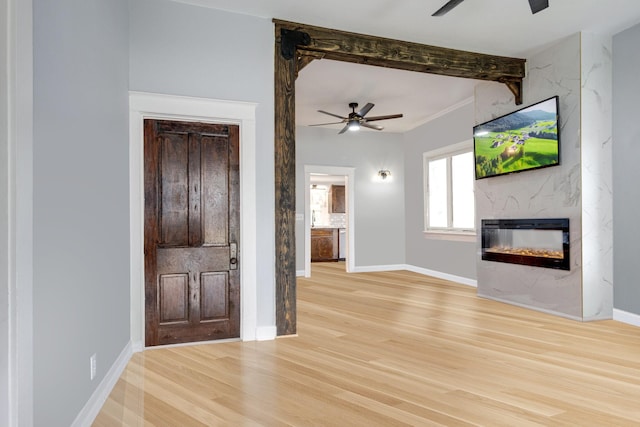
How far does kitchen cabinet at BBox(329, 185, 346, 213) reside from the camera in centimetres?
1259

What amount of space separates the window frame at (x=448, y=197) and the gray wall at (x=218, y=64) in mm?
4037

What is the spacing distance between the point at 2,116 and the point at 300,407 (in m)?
2.08

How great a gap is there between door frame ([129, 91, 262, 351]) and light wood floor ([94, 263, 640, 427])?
0.93 feet

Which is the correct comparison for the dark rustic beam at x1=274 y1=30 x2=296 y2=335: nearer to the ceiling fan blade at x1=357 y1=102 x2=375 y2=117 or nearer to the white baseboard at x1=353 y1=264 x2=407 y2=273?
the ceiling fan blade at x1=357 y1=102 x2=375 y2=117

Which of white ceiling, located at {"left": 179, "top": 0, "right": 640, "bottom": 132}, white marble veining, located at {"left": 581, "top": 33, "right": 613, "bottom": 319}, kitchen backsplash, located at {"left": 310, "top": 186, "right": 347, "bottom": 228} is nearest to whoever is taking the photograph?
white ceiling, located at {"left": 179, "top": 0, "right": 640, "bottom": 132}

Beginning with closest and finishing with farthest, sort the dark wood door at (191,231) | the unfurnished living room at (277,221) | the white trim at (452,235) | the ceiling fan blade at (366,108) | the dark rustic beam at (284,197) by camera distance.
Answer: the unfurnished living room at (277,221) < the dark wood door at (191,231) < the dark rustic beam at (284,197) < the ceiling fan blade at (366,108) < the white trim at (452,235)

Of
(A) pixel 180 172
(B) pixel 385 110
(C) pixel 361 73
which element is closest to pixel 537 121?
(C) pixel 361 73

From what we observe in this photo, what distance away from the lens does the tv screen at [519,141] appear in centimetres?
481

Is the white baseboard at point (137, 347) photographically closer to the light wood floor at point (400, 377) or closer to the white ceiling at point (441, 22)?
the light wood floor at point (400, 377)

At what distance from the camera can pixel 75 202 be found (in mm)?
2189

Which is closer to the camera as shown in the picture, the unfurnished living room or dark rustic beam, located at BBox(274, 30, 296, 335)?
the unfurnished living room

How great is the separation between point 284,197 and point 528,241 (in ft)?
10.4

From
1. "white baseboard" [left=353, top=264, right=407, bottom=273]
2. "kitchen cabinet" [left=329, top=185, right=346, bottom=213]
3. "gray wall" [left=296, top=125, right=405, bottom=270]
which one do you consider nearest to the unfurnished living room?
"gray wall" [left=296, top=125, right=405, bottom=270]

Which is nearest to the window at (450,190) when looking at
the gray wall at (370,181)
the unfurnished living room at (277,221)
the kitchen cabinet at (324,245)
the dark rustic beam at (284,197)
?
the gray wall at (370,181)
